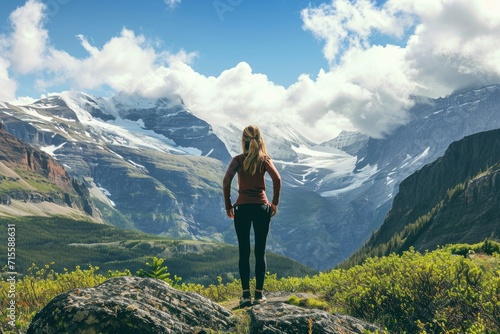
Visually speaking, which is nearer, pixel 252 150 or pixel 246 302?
pixel 246 302

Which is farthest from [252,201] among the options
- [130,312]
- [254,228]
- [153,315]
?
[130,312]

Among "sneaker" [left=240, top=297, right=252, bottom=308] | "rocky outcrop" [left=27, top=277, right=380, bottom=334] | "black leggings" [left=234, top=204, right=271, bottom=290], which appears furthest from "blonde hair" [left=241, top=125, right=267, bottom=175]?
"rocky outcrop" [left=27, top=277, right=380, bottom=334]

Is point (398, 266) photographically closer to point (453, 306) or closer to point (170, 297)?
point (453, 306)

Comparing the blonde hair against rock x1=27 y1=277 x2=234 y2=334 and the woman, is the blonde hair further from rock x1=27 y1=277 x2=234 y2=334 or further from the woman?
rock x1=27 y1=277 x2=234 y2=334

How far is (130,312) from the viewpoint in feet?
35.8

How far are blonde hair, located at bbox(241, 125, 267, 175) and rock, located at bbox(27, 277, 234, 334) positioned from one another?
4703 mm

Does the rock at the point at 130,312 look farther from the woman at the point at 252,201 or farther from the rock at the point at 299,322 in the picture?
the woman at the point at 252,201

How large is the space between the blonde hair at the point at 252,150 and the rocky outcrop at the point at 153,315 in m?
4.64

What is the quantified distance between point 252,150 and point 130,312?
6.62 meters

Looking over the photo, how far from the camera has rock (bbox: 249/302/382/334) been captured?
11031mm

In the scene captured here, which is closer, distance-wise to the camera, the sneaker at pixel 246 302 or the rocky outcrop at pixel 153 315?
the rocky outcrop at pixel 153 315

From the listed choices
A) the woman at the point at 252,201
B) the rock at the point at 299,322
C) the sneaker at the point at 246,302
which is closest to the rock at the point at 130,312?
the rock at the point at 299,322

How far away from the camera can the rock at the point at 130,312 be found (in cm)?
1064

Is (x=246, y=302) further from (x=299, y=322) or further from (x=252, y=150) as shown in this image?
(x=252, y=150)
